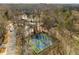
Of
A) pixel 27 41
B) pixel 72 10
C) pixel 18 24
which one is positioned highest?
pixel 72 10

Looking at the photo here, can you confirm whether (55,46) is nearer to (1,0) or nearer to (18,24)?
(18,24)

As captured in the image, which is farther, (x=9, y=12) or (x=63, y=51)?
(x=9, y=12)

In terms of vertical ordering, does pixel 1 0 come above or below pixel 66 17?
above

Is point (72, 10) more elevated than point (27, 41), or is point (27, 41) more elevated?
point (72, 10)

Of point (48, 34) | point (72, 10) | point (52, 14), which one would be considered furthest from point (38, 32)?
point (72, 10)

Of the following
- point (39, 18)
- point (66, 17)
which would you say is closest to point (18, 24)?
point (39, 18)

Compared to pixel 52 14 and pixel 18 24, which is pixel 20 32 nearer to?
pixel 18 24
